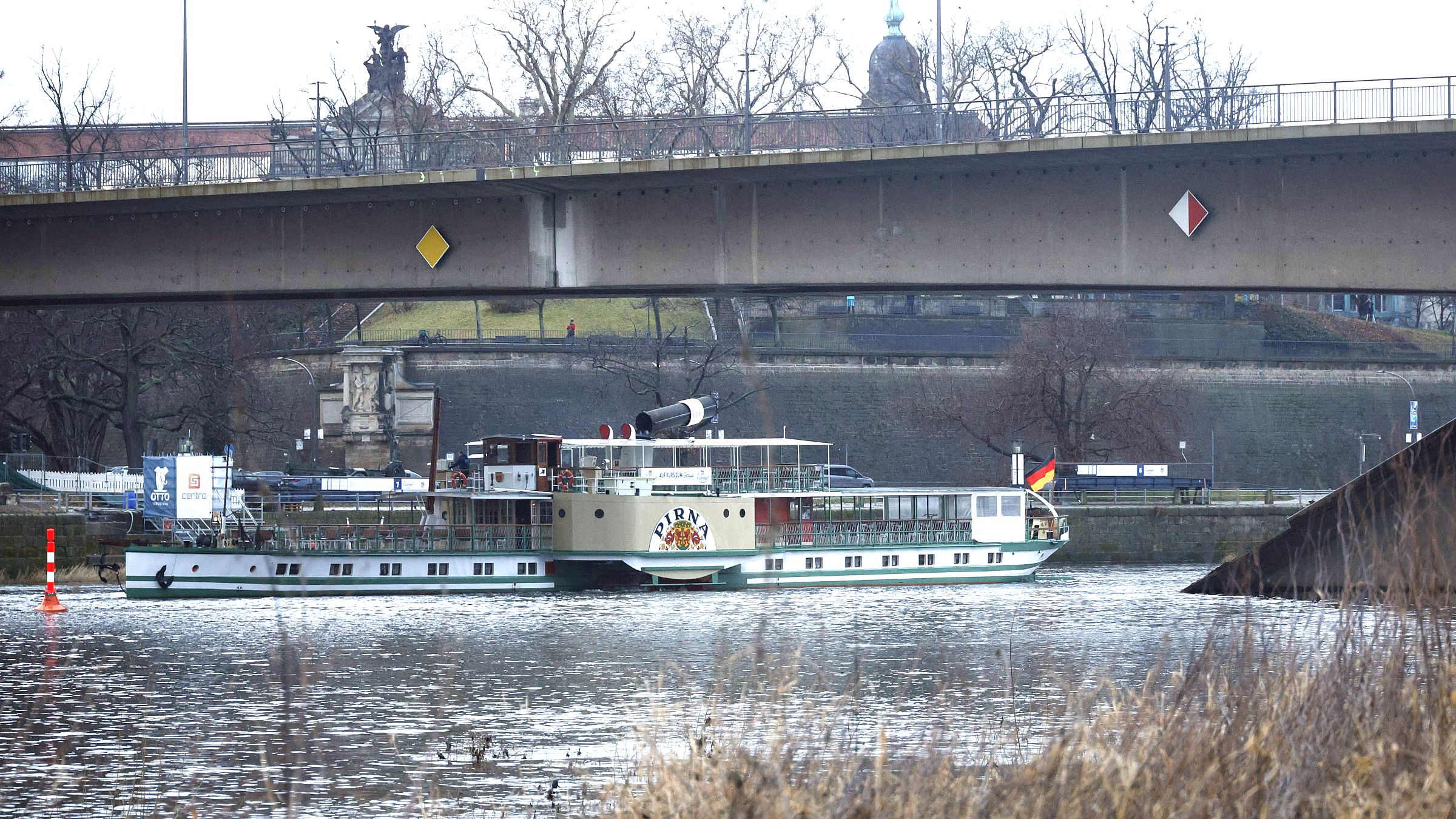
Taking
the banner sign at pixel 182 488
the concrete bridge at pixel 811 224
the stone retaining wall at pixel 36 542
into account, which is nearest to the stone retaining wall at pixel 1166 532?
the banner sign at pixel 182 488

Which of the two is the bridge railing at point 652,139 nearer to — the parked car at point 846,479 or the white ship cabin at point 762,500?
the white ship cabin at point 762,500

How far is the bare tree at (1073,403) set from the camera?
211 ft

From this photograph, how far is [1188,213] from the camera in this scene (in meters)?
22.4

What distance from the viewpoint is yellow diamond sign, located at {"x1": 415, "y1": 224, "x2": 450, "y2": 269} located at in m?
25.0

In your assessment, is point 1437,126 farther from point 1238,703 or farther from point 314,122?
point 314,122

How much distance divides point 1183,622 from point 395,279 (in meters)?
14.0

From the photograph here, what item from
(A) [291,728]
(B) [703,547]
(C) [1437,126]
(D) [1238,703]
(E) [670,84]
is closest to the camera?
(D) [1238,703]

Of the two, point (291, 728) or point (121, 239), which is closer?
point (291, 728)

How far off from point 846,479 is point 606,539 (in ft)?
74.1

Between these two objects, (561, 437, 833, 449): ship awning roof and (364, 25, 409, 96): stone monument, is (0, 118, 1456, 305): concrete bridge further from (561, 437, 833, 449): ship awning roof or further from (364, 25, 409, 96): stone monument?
(364, 25, 409, 96): stone monument

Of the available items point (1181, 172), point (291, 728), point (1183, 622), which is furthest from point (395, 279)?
point (1183, 622)

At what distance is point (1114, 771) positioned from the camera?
9023 millimetres

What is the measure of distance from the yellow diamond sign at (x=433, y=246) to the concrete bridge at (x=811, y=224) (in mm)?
132

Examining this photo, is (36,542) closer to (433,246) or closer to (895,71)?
(433,246)
